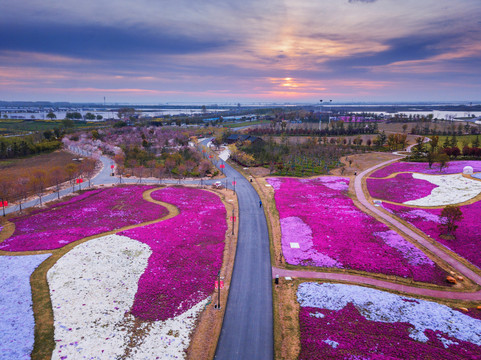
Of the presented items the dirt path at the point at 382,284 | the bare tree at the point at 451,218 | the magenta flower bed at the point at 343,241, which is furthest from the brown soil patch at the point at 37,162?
the bare tree at the point at 451,218

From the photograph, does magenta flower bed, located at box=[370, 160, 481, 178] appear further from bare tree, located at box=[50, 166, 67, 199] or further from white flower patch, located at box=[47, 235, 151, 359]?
bare tree, located at box=[50, 166, 67, 199]

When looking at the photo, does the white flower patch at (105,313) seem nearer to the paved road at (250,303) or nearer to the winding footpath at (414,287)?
the paved road at (250,303)

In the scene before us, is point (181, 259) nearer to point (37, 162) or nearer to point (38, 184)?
point (38, 184)

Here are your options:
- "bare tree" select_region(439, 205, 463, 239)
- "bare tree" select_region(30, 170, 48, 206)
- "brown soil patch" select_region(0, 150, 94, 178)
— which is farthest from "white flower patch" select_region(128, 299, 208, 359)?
"brown soil patch" select_region(0, 150, 94, 178)

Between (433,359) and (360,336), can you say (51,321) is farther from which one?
(433,359)

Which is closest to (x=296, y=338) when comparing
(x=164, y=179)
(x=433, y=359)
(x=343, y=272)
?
(x=433, y=359)
